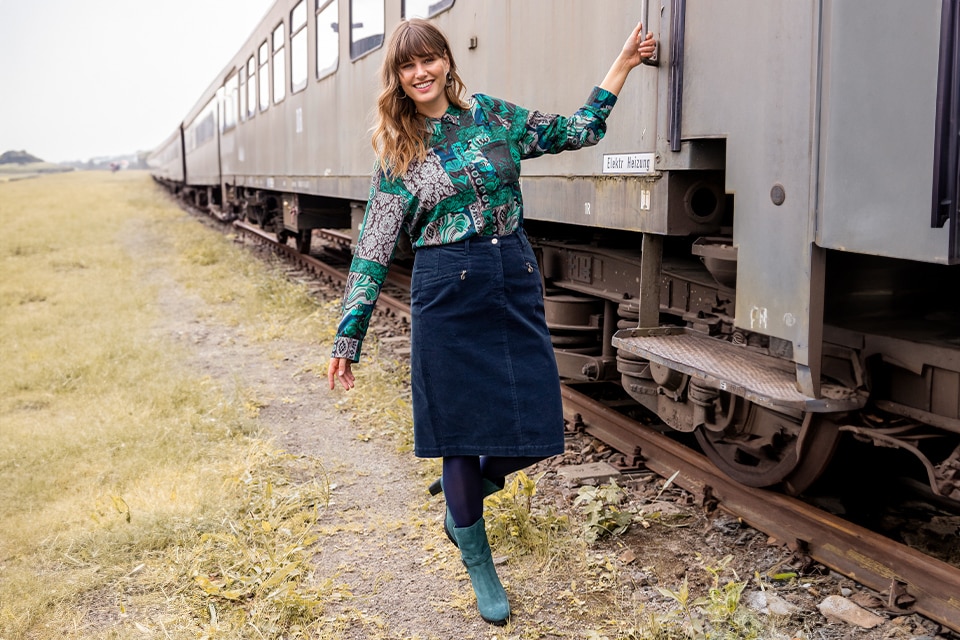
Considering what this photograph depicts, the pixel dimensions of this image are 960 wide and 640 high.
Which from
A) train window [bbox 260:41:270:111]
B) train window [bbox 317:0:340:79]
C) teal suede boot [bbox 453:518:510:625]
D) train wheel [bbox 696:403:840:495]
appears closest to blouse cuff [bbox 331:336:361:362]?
teal suede boot [bbox 453:518:510:625]

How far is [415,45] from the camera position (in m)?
2.71

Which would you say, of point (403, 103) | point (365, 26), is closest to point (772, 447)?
point (403, 103)

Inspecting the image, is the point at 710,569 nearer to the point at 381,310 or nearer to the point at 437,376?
the point at 437,376

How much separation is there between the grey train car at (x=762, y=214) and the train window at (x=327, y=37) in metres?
3.72

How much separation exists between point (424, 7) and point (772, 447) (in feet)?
13.0

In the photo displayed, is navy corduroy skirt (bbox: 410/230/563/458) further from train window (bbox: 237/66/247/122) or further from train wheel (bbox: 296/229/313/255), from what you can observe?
train window (bbox: 237/66/247/122)

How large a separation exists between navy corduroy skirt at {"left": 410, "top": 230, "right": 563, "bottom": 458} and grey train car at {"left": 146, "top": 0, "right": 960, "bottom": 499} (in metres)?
0.62

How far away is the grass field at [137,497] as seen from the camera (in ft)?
10.4

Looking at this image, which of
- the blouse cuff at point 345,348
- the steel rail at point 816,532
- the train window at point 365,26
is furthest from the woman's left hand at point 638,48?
the train window at point 365,26

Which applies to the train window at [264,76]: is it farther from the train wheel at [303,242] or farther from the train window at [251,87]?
the train wheel at [303,242]

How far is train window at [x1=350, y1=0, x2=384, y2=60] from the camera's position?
7012 millimetres

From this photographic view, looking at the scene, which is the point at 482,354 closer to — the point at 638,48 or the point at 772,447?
the point at 638,48

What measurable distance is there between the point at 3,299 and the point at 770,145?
1097 centimetres

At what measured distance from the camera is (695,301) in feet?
12.9
